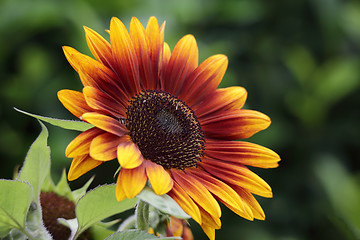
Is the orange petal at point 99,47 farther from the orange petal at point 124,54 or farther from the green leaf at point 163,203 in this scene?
the green leaf at point 163,203

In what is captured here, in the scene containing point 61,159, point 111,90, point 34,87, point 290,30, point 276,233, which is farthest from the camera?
point 290,30

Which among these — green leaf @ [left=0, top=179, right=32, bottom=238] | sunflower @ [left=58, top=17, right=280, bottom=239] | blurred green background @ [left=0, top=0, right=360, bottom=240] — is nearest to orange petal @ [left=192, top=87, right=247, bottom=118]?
sunflower @ [left=58, top=17, right=280, bottom=239]

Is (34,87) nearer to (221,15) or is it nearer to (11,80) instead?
(11,80)

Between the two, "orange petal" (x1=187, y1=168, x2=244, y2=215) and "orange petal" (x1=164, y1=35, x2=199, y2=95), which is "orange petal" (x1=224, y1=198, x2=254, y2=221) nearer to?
"orange petal" (x1=187, y1=168, x2=244, y2=215)

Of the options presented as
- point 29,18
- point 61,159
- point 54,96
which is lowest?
point 61,159

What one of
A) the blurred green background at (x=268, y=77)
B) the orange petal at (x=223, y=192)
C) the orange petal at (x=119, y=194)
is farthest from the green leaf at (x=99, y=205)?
the blurred green background at (x=268, y=77)

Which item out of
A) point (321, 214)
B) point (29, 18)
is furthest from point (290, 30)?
point (29, 18)
